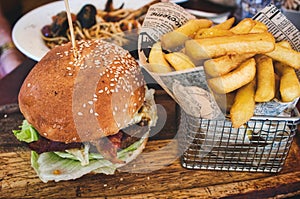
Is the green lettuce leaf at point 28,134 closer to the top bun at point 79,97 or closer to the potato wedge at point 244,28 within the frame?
the top bun at point 79,97

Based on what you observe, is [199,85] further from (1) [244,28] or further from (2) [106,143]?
(2) [106,143]

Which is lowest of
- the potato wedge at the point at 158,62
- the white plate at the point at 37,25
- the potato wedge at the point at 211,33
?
the white plate at the point at 37,25

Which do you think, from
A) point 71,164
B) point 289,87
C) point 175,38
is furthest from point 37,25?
point 289,87

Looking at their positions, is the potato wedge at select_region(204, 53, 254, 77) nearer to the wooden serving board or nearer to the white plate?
the wooden serving board

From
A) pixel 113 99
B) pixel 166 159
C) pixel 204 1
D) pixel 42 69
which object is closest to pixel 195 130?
pixel 166 159

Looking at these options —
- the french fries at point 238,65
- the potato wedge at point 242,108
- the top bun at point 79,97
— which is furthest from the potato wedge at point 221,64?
the top bun at point 79,97

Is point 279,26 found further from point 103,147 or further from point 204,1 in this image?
point 204,1
